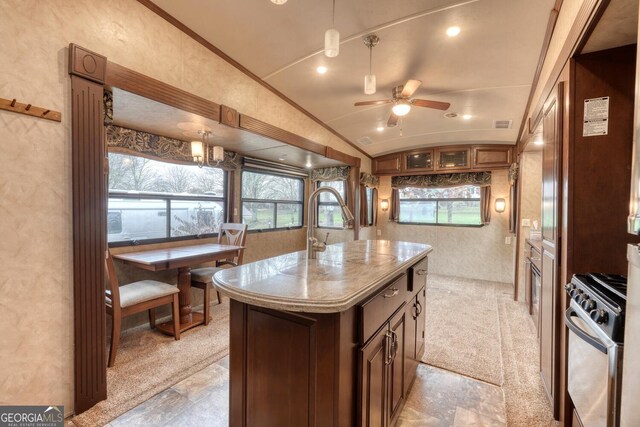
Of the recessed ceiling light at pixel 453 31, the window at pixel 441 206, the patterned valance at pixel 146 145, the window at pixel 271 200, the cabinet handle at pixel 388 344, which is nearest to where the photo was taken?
the cabinet handle at pixel 388 344

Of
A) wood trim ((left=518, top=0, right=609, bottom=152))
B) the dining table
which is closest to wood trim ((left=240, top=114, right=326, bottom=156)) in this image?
the dining table

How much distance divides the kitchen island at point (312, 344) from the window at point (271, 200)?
307 cm

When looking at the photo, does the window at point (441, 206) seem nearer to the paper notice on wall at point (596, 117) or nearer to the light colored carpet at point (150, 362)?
the paper notice on wall at point (596, 117)

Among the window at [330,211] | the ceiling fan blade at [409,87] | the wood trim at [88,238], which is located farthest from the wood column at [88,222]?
the window at [330,211]

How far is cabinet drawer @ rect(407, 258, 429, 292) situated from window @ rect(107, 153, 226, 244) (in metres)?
2.87

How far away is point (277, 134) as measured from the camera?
128 inches

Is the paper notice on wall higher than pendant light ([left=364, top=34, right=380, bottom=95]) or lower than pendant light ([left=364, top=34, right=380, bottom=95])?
lower

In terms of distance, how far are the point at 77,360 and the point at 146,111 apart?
6.23ft

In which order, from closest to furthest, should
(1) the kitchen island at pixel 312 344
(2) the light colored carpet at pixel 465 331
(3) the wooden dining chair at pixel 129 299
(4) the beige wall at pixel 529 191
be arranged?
1. (1) the kitchen island at pixel 312 344
2. (3) the wooden dining chair at pixel 129 299
3. (2) the light colored carpet at pixel 465 331
4. (4) the beige wall at pixel 529 191

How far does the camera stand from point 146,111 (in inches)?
93.0

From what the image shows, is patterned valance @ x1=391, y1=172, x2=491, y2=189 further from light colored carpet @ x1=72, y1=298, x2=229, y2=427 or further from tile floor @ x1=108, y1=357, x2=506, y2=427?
light colored carpet @ x1=72, y1=298, x2=229, y2=427

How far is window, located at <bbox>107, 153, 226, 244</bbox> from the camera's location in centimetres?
289

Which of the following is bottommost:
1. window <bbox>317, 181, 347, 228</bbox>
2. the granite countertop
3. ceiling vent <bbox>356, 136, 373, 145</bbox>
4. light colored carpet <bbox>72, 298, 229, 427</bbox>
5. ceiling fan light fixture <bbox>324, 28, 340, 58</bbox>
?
light colored carpet <bbox>72, 298, 229, 427</bbox>

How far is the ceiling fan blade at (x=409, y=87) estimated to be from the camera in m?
2.54
